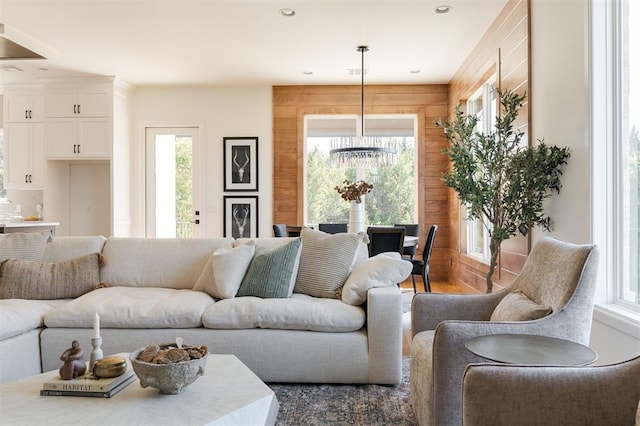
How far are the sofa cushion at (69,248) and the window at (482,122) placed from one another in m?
3.50

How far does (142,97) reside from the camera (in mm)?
7004

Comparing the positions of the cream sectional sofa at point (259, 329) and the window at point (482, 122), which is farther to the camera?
the window at point (482, 122)

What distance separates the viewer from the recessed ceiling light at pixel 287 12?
4258mm

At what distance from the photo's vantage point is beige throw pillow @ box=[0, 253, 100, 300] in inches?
124

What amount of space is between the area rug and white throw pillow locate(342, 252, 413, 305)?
53 centimetres

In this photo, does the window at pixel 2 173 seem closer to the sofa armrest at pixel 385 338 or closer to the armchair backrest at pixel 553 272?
the sofa armrest at pixel 385 338

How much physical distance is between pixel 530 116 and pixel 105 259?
3443 millimetres

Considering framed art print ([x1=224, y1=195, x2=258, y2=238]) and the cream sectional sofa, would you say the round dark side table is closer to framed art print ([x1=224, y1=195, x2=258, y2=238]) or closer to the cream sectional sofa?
→ the cream sectional sofa

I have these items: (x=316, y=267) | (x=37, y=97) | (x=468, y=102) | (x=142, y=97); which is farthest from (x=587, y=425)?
(x=37, y=97)

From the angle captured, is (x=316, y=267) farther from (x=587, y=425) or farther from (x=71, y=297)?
(x=587, y=425)

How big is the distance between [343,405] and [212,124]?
5.38 m

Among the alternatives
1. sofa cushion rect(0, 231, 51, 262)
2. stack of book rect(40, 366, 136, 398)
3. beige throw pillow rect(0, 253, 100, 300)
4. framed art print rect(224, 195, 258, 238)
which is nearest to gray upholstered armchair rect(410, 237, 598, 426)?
stack of book rect(40, 366, 136, 398)

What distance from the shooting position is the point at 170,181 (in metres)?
7.08

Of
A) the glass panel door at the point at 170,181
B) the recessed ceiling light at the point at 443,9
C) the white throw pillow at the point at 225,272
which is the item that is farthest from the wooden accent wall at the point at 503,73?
the glass panel door at the point at 170,181
